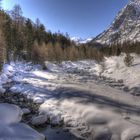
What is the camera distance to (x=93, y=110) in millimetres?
18500

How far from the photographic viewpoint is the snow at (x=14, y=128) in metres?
13.9

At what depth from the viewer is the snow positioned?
45.4 ft

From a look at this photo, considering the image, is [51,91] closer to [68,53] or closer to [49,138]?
[49,138]

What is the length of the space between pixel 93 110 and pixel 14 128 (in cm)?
572

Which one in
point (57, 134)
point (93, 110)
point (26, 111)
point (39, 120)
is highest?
point (93, 110)

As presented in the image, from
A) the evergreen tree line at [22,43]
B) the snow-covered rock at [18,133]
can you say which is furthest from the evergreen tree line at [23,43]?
the snow-covered rock at [18,133]

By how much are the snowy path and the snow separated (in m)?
2.16

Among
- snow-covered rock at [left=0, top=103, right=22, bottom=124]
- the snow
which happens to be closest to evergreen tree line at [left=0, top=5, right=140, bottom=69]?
snow-covered rock at [left=0, top=103, right=22, bottom=124]

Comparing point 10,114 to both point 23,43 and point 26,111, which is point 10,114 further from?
point 23,43

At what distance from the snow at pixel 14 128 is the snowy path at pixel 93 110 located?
2.16m

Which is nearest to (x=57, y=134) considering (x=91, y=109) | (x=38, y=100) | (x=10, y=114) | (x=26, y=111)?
(x=10, y=114)

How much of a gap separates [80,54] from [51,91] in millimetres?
71697

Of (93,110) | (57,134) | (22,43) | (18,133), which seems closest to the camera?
(18,133)

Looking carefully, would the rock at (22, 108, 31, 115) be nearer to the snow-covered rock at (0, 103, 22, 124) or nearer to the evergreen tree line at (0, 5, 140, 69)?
the snow-covered rock at (0, 103, 22, 124)
